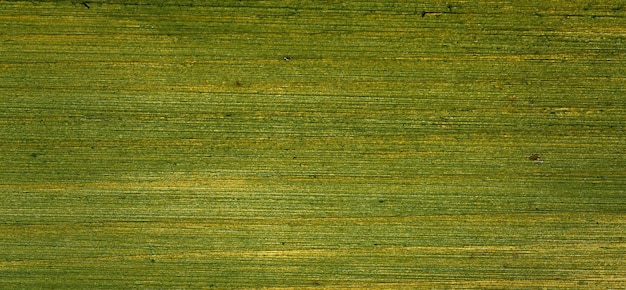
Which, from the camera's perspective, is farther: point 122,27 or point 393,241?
point 393,241

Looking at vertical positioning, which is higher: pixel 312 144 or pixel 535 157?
pixel 535 157

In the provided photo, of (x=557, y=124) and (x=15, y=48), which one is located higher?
(x=557, y=124)

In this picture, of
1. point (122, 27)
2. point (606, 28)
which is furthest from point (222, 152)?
point (606, 28)

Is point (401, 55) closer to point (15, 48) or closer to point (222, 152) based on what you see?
point (222, 152)

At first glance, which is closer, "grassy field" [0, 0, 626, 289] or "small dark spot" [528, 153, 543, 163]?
"grassy field" [0, 0, 626, 289]

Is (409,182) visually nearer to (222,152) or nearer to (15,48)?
(222,152)

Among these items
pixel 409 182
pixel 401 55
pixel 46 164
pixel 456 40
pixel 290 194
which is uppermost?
pixel 456 40

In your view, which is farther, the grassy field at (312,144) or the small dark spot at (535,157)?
the small dark spot at (535,157)

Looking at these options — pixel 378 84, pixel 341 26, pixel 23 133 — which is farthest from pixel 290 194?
pixel 23 133
